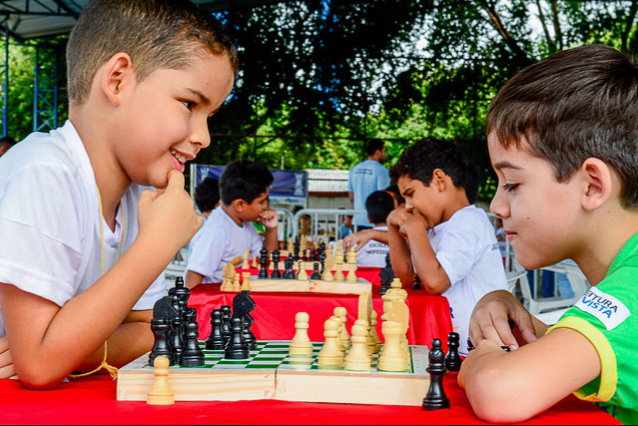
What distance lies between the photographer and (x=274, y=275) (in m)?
3.58

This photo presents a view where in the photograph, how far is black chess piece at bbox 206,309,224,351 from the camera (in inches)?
61.8

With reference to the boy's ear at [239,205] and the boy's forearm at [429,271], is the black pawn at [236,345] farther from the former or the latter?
the boy's ear at [239,205]

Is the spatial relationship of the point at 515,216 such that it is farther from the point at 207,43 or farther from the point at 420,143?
Answer: the point at 420,143

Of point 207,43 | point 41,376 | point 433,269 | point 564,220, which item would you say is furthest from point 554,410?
point 433,269

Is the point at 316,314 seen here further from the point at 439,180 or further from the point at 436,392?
the point at 436,392

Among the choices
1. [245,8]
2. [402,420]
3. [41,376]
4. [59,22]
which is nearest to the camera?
[402,420]

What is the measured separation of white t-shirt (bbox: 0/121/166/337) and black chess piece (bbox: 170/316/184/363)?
18 centimetres

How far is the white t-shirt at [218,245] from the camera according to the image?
15.8ft

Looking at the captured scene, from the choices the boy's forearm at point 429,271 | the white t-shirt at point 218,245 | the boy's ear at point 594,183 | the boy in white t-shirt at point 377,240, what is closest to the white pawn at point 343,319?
the boy's ear at point 594,183

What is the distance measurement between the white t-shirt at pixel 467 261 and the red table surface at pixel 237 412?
2.23 meters

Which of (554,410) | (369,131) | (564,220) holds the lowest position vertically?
(554,410)

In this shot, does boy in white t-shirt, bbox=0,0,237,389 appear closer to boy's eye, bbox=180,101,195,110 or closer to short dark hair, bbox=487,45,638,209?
boy's eye, bbox=180,101,195,110

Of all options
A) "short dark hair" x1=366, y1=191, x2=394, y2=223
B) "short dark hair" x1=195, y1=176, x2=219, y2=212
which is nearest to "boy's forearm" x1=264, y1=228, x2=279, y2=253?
"short dark hair" x1=366, y1=191, x2=394, y2=223

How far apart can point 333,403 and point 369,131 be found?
48.5ft
